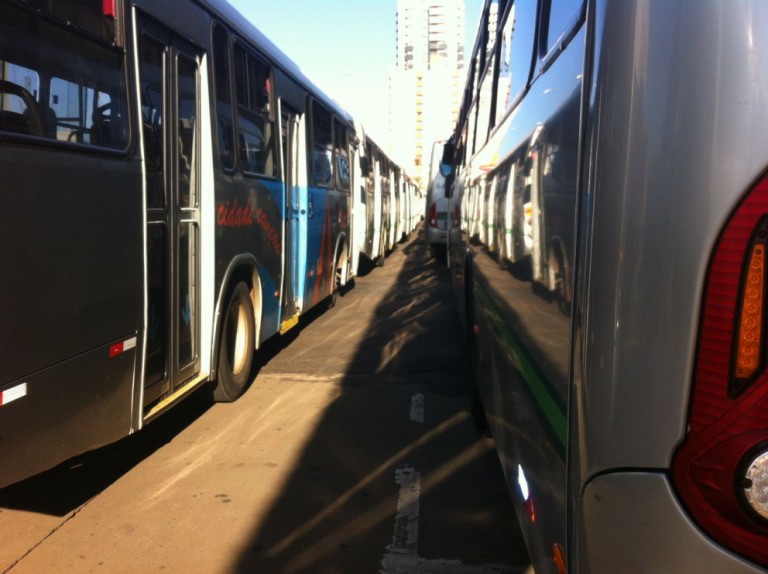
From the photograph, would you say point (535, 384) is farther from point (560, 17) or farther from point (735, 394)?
point (560, 17)

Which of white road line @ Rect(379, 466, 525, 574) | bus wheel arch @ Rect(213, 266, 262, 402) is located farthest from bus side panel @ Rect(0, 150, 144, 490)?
bus wheel arch @ Rect(213, 266, 262, 402)

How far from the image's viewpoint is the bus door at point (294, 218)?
24.2 ft

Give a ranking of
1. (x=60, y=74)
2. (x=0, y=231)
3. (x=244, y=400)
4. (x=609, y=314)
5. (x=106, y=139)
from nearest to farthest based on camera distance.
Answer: (x=609, y=314)
(x=0, y=231)
(x=60, y=74)
(x=106, y=139)
(x=244, y=400)

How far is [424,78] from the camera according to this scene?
120688 millimetres

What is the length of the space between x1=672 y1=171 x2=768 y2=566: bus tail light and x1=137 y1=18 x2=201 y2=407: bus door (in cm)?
325

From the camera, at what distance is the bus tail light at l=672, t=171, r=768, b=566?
4.66ft

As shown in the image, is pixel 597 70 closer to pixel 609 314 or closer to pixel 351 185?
pixel 609 314

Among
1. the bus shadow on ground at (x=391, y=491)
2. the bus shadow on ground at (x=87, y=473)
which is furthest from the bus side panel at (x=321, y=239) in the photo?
the bus shadow on ground at (x=87, y=473)

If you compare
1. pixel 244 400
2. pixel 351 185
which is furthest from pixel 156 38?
pixel 351 185

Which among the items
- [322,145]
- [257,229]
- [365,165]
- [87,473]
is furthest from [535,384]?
[365,165]

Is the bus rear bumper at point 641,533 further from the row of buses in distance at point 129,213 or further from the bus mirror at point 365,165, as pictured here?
the bus mirror at point 365,165

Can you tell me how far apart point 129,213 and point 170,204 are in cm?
71

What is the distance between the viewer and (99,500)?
13.8ft

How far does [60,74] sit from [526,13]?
6.79 ft
